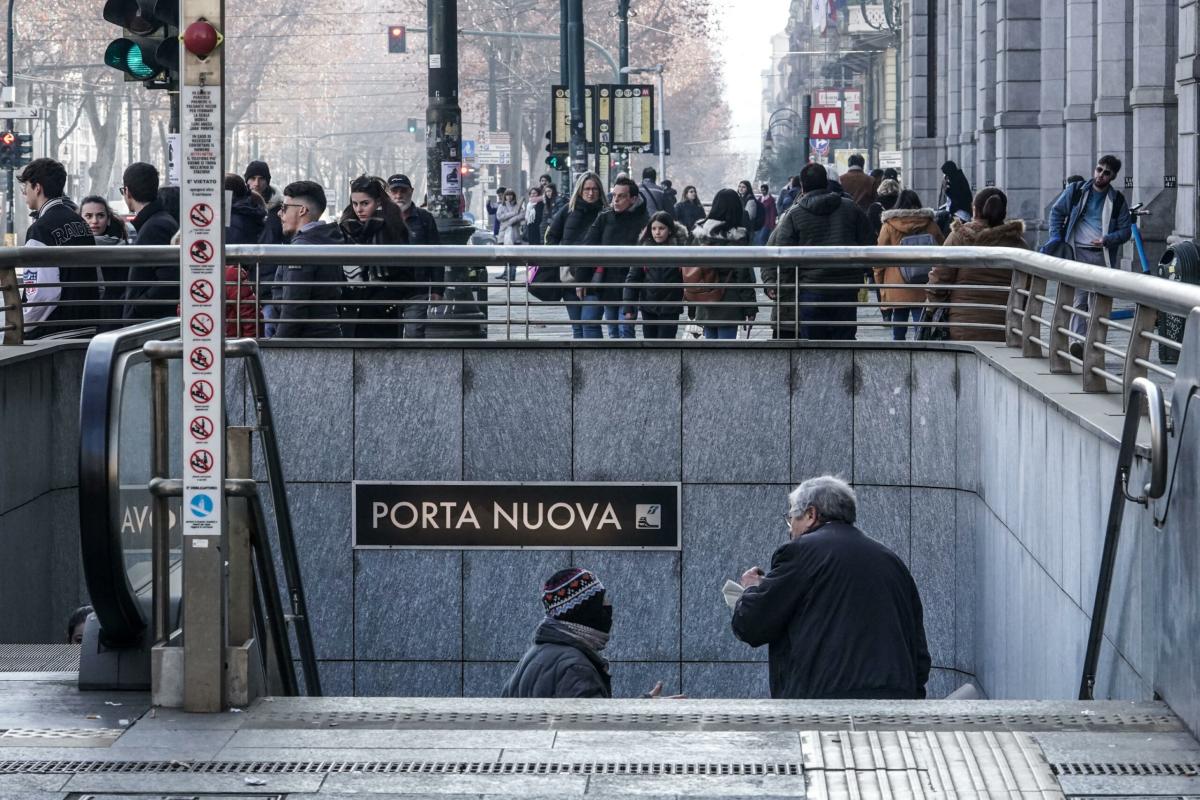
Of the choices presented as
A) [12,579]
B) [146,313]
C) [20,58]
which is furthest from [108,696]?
[20,58]

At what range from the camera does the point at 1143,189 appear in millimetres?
21734

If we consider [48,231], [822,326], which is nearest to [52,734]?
[48,231]

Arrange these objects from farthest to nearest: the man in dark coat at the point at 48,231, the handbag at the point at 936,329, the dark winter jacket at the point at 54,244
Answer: the handbag at the point at 936,329 → the dark winter jacket at the point at 54,244 → the man in dark coat at the point at 48,231

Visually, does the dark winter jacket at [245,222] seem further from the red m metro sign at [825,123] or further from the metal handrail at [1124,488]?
the red m metro sign at [825,123]

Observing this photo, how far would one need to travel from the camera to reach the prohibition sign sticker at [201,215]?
5230mm

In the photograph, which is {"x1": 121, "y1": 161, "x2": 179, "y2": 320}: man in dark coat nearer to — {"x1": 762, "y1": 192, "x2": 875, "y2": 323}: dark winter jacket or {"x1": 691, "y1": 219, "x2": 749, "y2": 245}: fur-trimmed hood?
{"x1": 762, "y1": 192, "x2": 875, "y2": 323}: dark winter jacket

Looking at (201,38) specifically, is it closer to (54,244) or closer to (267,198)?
(54,244)

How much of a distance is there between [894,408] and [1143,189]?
36.7ft

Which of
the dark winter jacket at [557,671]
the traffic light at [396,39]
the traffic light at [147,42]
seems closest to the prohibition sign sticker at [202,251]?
the traffic light at [147,42]

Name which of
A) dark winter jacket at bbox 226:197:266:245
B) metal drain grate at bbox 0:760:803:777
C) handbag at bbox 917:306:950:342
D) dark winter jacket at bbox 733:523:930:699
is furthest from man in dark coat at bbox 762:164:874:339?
A: metal drain grate at bbox 0:760:803:777

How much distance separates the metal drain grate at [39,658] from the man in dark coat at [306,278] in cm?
449

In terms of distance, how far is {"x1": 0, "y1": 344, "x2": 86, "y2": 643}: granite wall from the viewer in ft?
34.6

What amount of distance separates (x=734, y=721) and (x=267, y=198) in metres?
10.5

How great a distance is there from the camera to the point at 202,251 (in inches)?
206
